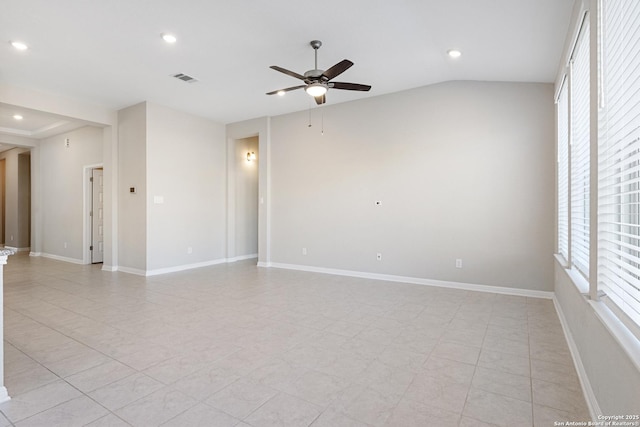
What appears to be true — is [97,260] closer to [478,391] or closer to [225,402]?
[225,402]

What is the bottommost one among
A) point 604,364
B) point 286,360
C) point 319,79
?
point 286,360

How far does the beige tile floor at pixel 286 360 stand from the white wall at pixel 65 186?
323 centimetres

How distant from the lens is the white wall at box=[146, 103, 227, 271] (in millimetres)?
5977

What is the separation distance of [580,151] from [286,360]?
9.64 feet

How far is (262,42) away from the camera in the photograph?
3.77 meters

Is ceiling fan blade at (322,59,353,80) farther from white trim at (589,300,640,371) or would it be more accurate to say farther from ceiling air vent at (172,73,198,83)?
white trim at (589,300,640,371)

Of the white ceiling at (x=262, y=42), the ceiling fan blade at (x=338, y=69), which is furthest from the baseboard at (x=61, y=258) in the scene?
the ceiling fan blade at (x=338, y=69)

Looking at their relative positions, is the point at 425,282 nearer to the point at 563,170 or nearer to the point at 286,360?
the point at 563,170

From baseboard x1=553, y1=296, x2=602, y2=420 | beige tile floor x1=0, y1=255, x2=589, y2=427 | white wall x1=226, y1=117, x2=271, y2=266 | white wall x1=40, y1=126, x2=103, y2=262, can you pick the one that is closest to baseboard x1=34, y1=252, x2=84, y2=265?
white wall x1=40, y1=126, x2=103, y2=262

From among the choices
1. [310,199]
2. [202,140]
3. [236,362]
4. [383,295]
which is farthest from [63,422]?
[202,140]

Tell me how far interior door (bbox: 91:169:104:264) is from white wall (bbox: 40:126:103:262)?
201mm

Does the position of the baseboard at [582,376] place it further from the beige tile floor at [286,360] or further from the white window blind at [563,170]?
the white window blind at [563,170]

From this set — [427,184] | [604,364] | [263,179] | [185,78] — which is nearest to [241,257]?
[263,179]

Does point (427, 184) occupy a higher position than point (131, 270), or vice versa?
point (427, 184)
